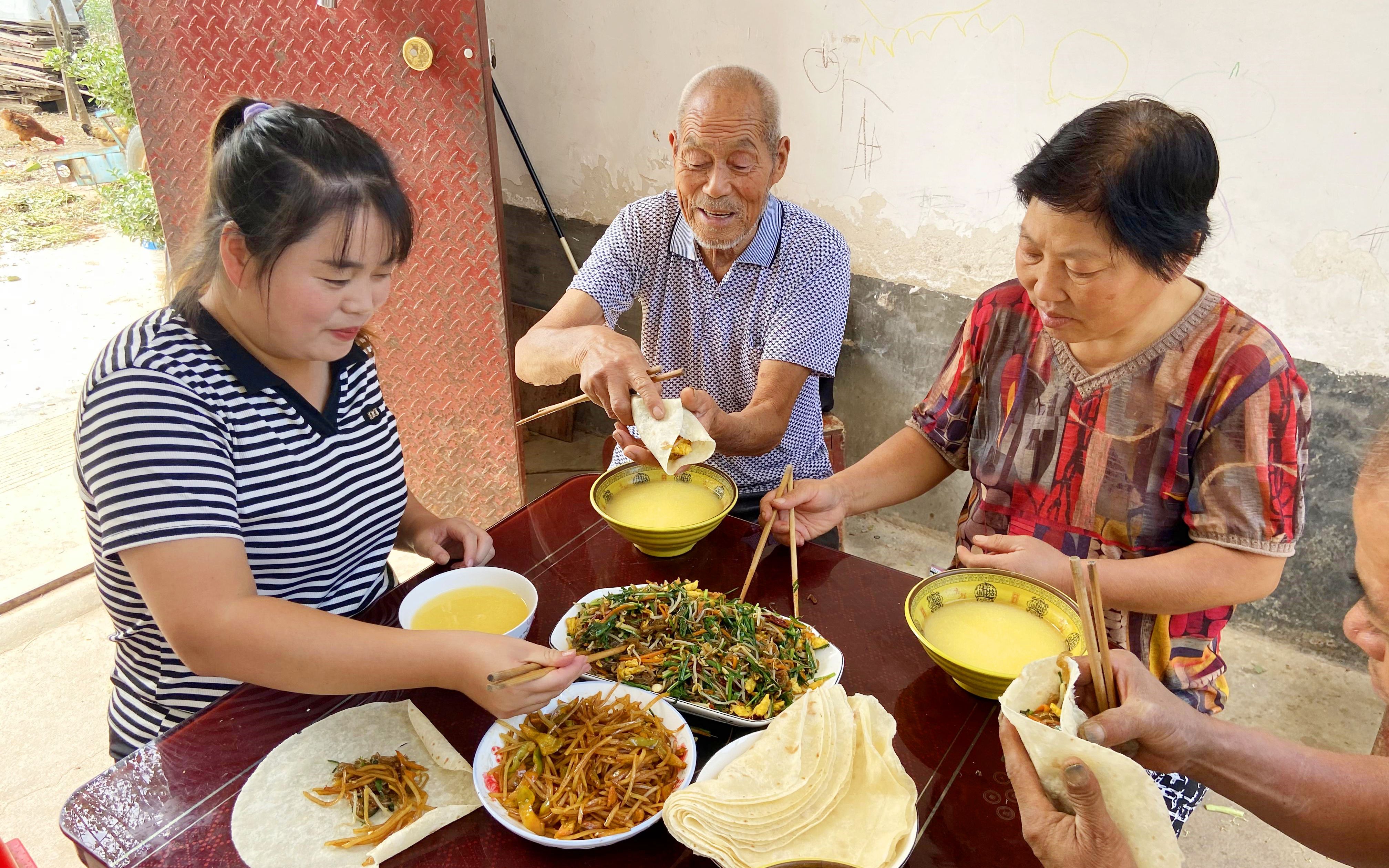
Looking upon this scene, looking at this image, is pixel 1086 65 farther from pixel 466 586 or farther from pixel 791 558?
pixel 466 586

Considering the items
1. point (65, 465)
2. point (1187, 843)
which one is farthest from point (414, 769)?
point (65, 465)

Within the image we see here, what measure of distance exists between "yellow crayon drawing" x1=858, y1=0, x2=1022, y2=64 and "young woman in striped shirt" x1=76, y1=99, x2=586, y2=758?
2503 mm

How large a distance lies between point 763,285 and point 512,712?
1742 millimetres

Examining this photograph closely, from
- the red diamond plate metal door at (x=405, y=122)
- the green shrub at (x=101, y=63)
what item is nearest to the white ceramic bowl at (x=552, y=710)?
the red diamond plate metal door at (x=405, y=122)

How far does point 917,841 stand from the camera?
131 centimetres

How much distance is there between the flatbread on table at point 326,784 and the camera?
125 cm

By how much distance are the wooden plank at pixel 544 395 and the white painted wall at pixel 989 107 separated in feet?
2.94

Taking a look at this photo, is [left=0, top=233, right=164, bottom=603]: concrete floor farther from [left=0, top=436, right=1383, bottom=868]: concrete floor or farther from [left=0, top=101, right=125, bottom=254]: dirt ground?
[left=0, top=436, right=1383, bottom=868]: concrete floor

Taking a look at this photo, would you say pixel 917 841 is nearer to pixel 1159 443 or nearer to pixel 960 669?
pixel 960 669

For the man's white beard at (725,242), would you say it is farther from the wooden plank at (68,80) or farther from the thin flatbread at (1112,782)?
the wooden plank at (68,80)

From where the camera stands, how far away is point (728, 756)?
53.5 inches

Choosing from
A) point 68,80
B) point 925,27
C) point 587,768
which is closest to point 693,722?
point 587,768

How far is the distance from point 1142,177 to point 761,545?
1.06 m

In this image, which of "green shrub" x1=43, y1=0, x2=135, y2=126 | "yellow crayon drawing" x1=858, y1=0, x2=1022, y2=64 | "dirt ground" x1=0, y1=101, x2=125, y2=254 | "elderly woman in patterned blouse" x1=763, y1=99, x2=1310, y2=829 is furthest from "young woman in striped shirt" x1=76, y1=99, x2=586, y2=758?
"dirt ground" x1=0, y1=101, x2=125, y2=254
